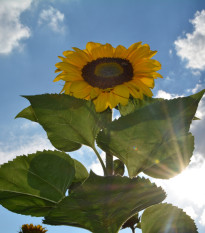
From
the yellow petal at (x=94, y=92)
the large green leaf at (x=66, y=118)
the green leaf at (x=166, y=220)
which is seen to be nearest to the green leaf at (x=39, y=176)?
the large green leaf at (x=66, y=118)

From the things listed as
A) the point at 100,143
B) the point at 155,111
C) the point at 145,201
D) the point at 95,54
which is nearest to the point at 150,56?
the point at 95,54

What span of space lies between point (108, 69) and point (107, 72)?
0.09 feet

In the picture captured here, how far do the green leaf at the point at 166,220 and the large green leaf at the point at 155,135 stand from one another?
0.98 ft

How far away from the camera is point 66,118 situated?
135cm

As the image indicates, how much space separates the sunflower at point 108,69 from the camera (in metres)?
1.60

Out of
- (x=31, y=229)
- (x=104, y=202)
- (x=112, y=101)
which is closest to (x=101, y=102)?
(x=112, y=101)

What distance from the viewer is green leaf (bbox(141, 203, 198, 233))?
140 cm

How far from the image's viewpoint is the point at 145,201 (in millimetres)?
1160

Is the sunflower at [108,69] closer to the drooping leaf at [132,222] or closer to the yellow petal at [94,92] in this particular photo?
the yellow petal at [94,92]

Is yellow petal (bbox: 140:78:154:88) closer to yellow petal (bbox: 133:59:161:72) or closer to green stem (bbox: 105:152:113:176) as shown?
yellow petal (bbox: 133:59:161:72)

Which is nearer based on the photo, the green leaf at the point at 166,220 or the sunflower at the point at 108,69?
the green leaf at the point at 166,220

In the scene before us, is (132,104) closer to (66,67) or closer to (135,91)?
(135,91)

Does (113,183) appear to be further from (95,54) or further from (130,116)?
(95,54)

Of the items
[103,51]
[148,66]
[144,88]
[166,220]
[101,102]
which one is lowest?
[166,220]
